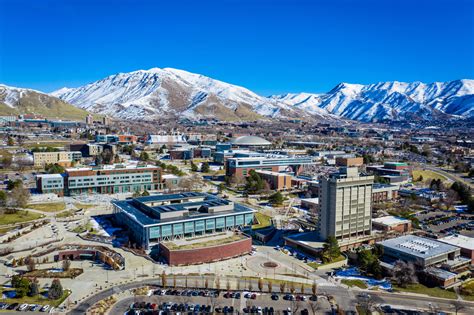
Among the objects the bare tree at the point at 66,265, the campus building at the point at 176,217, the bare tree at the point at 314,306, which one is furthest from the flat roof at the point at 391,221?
the bare tree at the point at 66,265

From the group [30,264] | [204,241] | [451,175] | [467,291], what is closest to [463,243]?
[467,291]

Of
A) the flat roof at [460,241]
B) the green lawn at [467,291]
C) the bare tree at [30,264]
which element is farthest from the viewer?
the flat roof at [460,241]

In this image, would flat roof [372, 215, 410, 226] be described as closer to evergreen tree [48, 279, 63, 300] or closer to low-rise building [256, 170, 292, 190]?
low-rise building [256, 170, 292, 190]

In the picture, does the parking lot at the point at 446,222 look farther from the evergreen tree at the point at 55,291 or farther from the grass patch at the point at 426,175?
the evergreen tree at the point at 55,291

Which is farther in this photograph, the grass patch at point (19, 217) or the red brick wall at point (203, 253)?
the grass patch at point (19, 217)

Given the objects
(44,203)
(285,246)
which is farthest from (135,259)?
(44,203)

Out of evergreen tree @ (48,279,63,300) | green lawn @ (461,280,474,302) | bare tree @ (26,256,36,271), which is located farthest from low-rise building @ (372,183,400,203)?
bare tree @ (26,256,36,271)

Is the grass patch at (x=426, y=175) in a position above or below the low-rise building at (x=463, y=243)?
above
